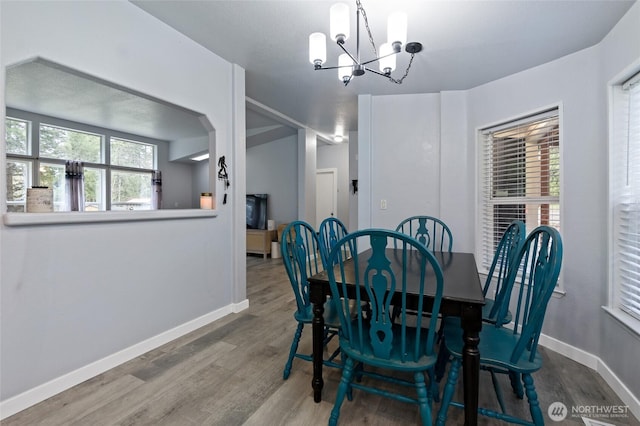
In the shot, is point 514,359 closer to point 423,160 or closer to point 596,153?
point 596,153

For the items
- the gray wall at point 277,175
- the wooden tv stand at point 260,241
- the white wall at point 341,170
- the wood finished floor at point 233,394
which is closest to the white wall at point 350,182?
the gray wall at point 277,175

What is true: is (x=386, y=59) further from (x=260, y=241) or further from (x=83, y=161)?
(x=83, y=161)

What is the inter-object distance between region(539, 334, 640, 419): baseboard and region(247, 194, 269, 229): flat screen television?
4.99 m

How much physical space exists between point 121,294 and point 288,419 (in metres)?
1.43

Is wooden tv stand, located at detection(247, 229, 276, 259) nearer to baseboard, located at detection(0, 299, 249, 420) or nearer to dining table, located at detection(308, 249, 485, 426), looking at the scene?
baseboard, located at detection(0, 299, 249, 420)

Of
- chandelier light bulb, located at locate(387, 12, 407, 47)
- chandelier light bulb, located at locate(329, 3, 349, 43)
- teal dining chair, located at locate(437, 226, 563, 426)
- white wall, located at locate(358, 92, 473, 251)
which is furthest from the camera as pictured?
white wall, located at locate(358, 92, 473, 251)

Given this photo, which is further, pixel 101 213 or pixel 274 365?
pixel 274 365

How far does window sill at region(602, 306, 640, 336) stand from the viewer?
1.65 m

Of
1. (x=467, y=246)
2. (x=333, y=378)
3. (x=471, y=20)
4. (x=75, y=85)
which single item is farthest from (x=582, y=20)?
(x=75, y=85)

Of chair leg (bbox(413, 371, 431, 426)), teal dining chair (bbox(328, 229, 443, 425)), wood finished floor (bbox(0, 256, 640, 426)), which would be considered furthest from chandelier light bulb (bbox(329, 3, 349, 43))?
wood finished floor (bbox(0, 256, 640, 426))

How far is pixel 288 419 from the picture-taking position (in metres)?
1.50

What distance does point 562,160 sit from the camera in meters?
2.32

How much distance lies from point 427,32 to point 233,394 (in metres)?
2.81

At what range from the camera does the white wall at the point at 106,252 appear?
1.54 m
